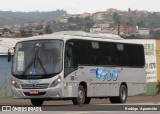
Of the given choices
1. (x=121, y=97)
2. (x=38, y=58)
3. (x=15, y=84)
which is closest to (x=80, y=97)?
(x=38, y=58)

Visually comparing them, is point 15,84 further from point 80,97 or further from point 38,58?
point 80,97

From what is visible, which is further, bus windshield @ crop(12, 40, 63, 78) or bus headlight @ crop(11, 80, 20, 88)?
bus headlight @ crop(11, 80, 20, 88)

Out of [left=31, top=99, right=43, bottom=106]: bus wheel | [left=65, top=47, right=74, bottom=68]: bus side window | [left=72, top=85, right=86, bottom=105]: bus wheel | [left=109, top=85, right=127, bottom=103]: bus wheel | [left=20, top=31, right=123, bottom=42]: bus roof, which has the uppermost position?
[left=20, top=31, right=123, bottom=42]: bus roof

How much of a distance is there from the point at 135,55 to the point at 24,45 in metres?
7.98

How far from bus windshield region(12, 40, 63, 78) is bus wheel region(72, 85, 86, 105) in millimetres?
1655

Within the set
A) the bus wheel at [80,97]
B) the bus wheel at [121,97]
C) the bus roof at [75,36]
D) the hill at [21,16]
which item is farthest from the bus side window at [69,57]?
the hill at [21,16]

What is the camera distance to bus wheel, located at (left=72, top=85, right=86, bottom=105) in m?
26.6

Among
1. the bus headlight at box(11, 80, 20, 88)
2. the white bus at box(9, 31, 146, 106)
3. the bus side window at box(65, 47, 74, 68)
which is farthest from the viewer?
the bus headlight at box(11, 80, 20, 88)

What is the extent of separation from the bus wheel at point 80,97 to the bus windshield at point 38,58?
1.66 meters

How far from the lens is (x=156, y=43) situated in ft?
166

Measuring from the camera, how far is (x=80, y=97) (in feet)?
88.0

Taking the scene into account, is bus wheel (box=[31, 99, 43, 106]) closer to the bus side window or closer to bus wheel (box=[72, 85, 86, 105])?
bus wheel (box=[72, 85, 86, 105])

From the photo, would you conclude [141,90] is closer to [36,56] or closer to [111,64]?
[111,64]

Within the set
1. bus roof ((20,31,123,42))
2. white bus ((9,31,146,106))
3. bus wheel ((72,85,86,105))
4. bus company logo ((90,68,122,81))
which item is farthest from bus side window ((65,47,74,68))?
bus company logo ((90,68,122,81))
